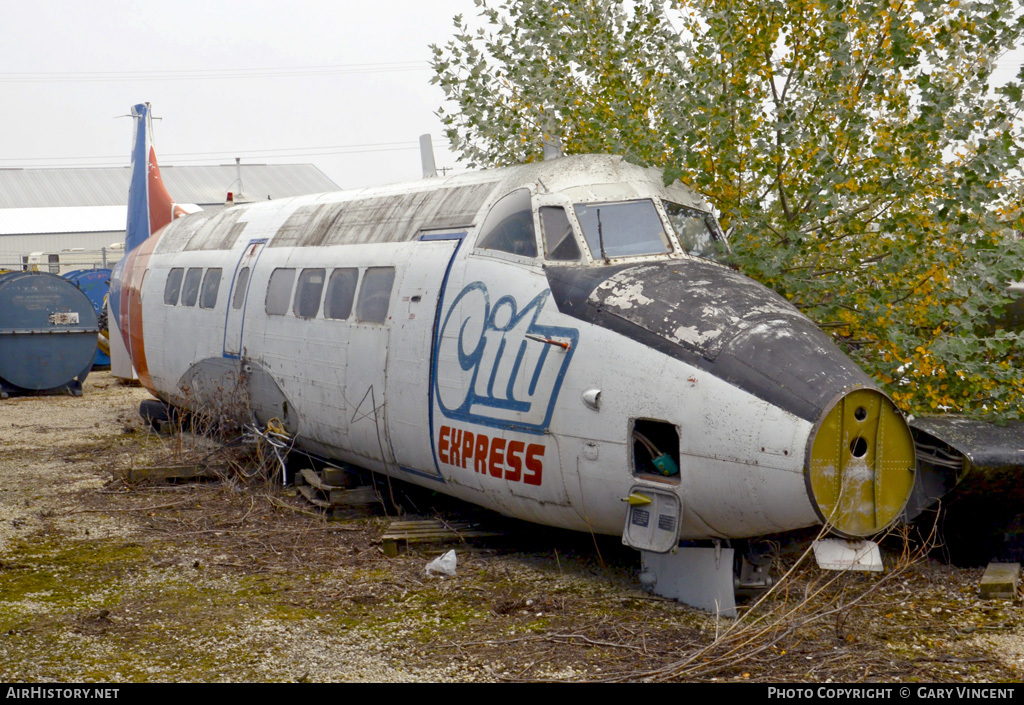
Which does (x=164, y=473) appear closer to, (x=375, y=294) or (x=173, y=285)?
(x=173, y=285)

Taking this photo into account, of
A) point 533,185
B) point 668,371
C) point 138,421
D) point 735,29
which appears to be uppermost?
point 735,29

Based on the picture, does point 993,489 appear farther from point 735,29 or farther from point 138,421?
point 138,421

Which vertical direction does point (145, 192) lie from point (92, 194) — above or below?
below

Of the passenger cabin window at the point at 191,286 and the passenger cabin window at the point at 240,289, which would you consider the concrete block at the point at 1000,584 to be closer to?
the passenger cabin window at the point at 240,289

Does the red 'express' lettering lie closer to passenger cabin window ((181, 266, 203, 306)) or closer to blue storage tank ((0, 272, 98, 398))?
passenger cabin window ((181, 266, 203, 306))

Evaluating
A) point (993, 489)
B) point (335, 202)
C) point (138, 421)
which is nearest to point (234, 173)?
point (138, 421)

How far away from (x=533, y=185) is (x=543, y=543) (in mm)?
2985

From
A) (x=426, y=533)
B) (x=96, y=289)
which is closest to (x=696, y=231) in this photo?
(x=426, y=533)

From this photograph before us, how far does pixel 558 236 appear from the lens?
782 centimetres

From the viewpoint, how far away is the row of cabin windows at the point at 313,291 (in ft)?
30.4

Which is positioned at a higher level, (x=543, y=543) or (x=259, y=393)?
(x=259, y=393)

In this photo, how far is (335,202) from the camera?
11117mm

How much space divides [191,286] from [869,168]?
8092mm

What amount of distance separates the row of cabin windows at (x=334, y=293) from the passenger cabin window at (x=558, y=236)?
1765 mm
